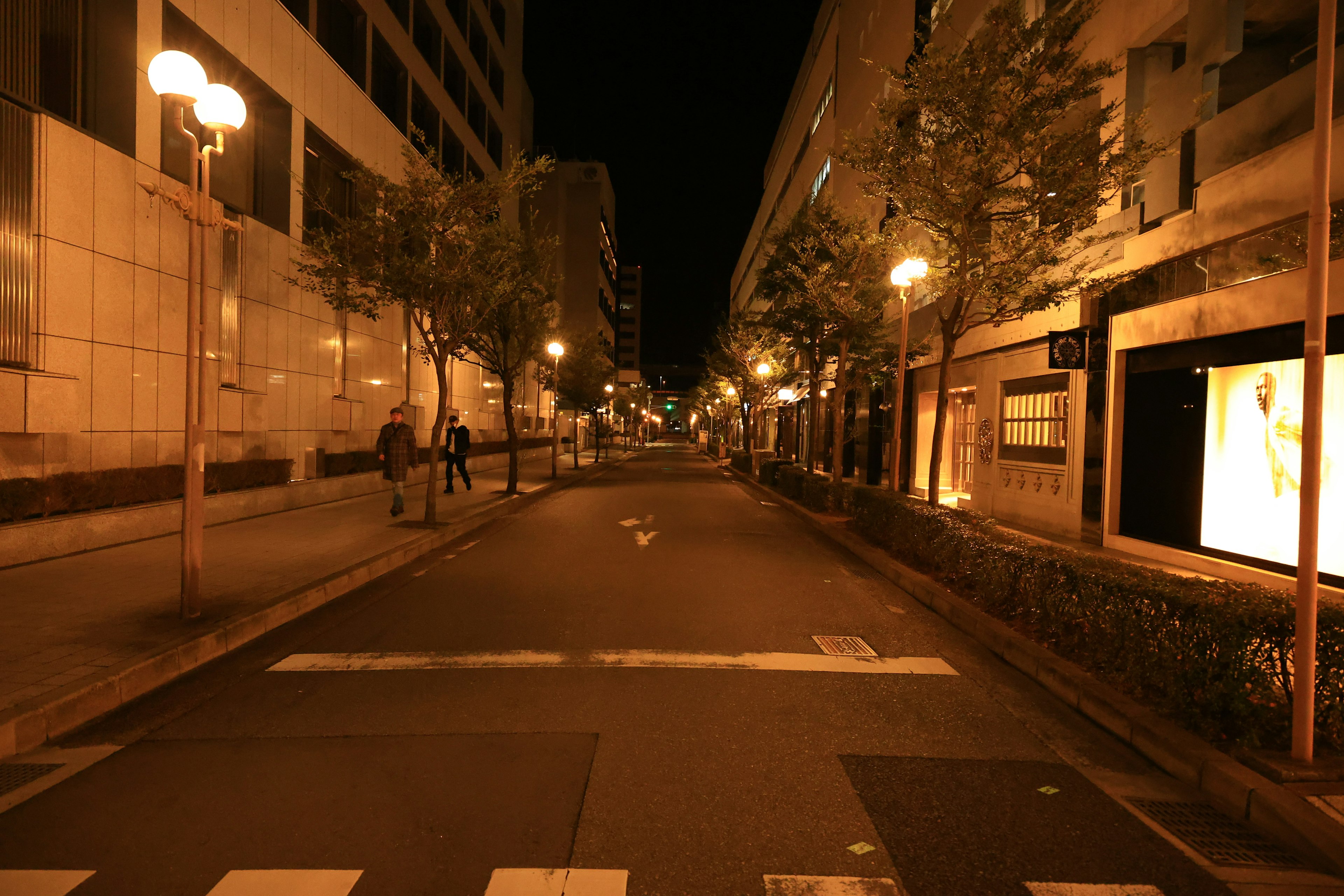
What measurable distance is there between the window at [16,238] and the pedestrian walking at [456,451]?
933cm

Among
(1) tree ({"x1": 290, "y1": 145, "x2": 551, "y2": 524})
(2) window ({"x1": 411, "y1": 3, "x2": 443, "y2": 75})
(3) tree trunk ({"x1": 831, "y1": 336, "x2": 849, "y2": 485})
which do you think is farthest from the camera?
(2) window ({"x1": 411, "y1": 3, "x2": 443, "y2": 75})

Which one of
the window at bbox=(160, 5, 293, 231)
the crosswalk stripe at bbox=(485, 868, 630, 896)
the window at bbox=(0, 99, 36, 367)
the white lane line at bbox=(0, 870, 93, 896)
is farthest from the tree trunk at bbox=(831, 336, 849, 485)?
the white lane line at bbox=(0, 870, 93, 896)

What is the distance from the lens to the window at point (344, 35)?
17.9m

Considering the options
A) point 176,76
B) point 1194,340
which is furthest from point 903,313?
point 176,76

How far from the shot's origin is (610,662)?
5.91 m

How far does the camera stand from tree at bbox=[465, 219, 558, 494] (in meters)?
16.0

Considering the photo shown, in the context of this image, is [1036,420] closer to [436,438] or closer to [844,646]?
[844,646]

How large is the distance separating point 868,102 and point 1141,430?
1793cm

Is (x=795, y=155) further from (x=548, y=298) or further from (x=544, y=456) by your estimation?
(x=548, y=298)

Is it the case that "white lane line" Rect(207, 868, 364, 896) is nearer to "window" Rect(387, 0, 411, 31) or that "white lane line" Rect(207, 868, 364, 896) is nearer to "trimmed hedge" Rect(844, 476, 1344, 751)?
"trimmed hedge" Rect(844, 476, 1344, 751)

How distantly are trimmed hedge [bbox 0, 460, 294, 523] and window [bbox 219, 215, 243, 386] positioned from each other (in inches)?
70.5

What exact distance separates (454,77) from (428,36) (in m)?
2.89

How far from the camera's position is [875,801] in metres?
3.73

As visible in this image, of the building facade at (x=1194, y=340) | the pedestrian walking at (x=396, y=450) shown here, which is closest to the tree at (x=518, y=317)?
the pedestrian walking at (x=396, y=450)
